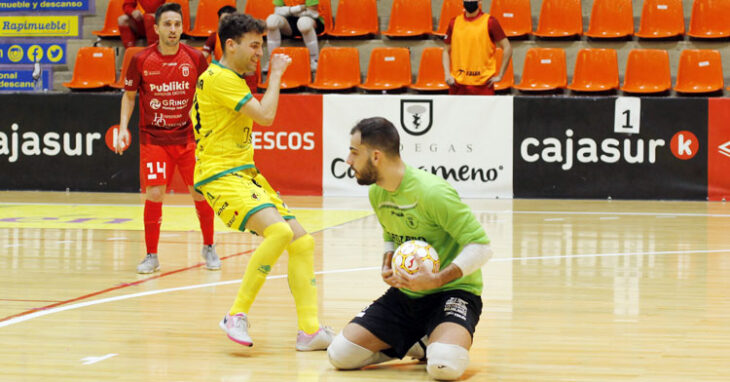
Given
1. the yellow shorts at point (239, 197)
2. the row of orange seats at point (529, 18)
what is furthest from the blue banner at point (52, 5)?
the yellow shorts at point (239, 197)

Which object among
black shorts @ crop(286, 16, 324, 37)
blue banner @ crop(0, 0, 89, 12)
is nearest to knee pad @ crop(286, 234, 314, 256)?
black shorts @ crop(286, 16, 324, 37)

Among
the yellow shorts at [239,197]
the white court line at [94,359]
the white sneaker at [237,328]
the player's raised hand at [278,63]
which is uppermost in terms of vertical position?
the player's raised hand at [278,63]

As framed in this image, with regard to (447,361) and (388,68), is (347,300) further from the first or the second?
(388,68)

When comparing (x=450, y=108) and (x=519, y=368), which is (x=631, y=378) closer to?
(x=519, y=368)

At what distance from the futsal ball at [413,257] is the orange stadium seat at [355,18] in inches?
445

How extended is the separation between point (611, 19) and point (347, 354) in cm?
1150

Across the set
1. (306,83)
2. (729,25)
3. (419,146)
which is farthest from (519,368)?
(729,25)

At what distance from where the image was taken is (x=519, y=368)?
4.79 meters

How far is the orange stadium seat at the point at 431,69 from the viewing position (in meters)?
14.5

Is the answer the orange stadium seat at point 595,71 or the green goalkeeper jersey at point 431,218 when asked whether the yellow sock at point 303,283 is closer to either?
the green goalkeeper jersey at point 431,218

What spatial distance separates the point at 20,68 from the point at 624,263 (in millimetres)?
12133

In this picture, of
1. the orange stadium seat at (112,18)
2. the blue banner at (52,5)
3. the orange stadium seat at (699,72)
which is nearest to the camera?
the orange stadium seat at (699,72)

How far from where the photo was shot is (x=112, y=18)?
16562 millimetres

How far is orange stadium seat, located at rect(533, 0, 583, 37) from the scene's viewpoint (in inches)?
597
